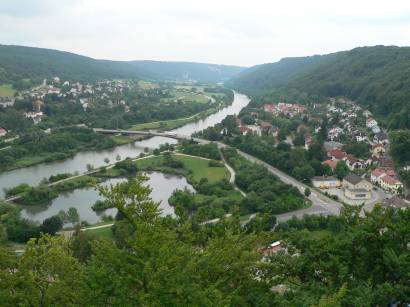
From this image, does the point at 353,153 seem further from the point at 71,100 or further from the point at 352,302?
the point at 71,100

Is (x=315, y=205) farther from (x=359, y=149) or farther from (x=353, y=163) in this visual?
(x=359, y=149)

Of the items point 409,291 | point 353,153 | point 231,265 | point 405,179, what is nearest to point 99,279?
point 231,265

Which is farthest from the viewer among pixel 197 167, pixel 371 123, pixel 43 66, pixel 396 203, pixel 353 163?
pixel 43 66

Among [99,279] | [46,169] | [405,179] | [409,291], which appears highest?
[99,279]

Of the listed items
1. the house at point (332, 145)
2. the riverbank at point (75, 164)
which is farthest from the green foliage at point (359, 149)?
the riverbank at point (75, 164)

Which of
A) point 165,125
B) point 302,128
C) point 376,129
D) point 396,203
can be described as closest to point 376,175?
point 396,203

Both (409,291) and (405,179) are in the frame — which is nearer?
(409,291)

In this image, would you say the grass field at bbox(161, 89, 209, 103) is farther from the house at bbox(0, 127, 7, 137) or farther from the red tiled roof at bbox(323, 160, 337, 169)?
the red tiled roof at bbox(323, 160, 337, 169)
